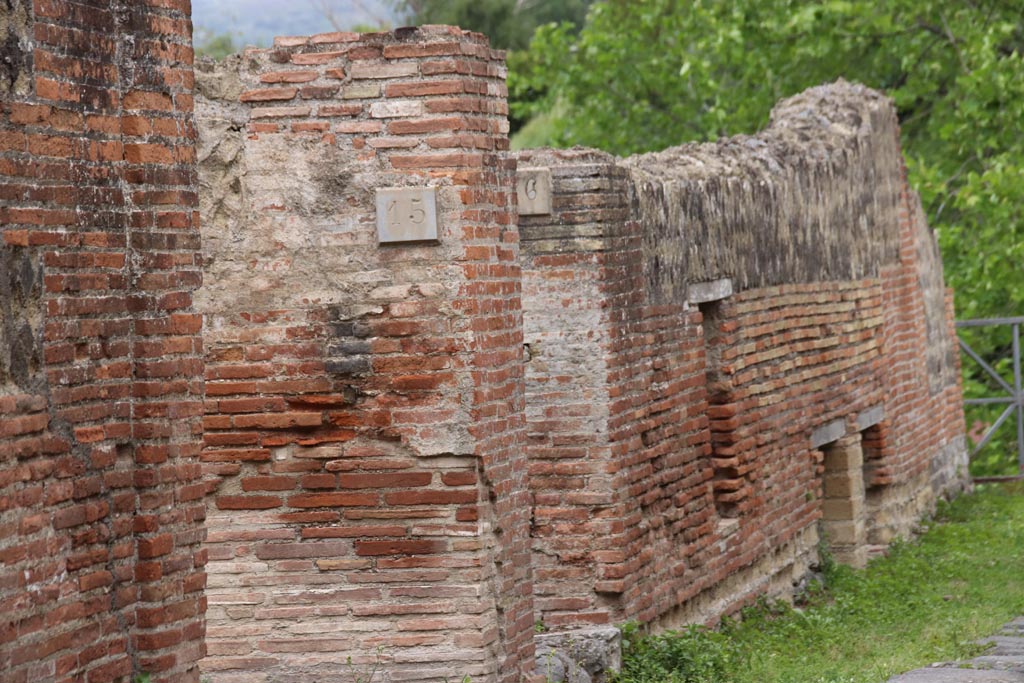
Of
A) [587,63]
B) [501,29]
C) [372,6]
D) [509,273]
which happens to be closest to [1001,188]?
[587,63]

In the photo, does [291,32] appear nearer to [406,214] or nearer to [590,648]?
[590,648]

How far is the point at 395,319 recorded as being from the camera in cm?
649

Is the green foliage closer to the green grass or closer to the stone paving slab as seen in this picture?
the green grass

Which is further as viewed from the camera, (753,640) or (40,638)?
(753,640)

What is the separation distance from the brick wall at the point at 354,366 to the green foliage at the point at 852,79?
36.8ft

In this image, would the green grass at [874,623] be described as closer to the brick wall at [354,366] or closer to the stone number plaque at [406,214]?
the brick wall at [354,366]

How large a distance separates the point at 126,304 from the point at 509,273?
89.5 inches

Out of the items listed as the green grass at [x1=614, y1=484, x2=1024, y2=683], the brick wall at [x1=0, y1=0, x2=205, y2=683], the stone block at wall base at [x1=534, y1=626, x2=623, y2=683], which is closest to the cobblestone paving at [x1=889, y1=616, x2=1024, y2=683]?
the green grass at [x1=614, y1=484, x2=1024, y2=683]

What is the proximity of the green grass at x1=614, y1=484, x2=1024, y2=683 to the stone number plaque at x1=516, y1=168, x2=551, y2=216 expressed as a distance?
2.33m

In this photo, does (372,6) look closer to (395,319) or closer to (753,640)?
(753,640)

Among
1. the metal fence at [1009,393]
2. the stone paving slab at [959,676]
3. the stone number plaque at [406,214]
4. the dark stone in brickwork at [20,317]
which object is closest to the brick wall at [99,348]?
the dark stone in brickwork at [20,317]

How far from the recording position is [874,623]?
11.0 m

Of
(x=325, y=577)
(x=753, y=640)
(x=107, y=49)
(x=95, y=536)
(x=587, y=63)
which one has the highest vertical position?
(x=587, y=63)

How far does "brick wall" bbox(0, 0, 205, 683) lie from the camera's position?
4.40 meters
